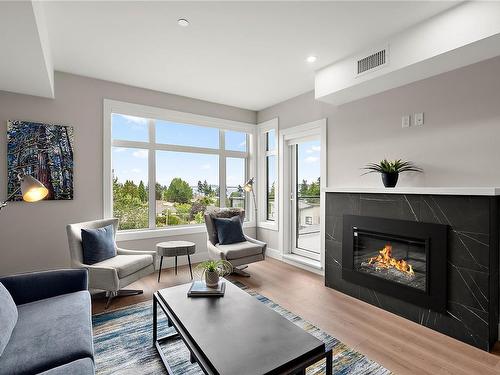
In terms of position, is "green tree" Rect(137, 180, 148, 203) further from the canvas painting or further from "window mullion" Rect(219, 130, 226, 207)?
"window mullion" Rect(219, 130, 226, 207)

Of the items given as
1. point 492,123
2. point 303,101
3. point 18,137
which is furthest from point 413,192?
point 18,137

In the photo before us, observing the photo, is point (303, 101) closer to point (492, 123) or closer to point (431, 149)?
point (431, 149)

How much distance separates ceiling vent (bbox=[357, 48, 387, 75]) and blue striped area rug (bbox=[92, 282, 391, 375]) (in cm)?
264

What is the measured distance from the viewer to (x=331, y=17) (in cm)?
237

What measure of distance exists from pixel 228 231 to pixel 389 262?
2.10 metres

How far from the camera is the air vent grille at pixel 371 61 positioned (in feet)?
8.94

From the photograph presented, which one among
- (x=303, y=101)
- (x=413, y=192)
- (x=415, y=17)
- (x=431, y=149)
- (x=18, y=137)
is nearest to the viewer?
(x=415, y=17)

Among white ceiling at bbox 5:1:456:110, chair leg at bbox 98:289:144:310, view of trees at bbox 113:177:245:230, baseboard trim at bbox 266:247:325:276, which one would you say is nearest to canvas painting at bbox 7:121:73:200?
view of trees at bbox 113:177:245:230

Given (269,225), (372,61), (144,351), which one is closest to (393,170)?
(372,61)

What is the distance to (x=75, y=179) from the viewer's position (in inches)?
140

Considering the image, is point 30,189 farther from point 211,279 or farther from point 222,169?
point 222,169

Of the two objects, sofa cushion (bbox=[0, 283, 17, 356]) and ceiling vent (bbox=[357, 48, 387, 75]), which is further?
ceiling vent (bbox=[357, 48, 387, 75])

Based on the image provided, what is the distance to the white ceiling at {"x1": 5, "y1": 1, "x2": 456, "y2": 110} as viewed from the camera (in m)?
2.26

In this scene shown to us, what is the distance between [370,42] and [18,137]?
13.4 ft
